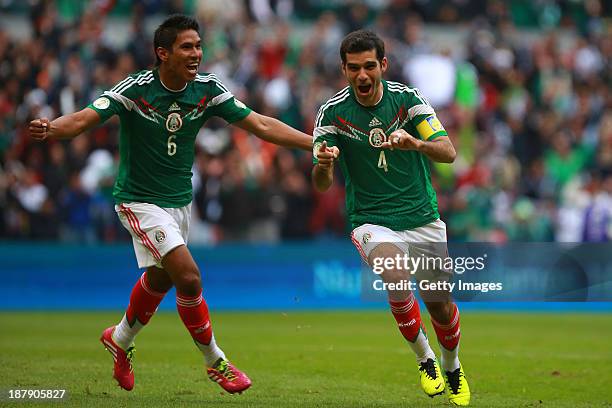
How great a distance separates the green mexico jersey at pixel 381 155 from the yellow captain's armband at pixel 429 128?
0.10 feet

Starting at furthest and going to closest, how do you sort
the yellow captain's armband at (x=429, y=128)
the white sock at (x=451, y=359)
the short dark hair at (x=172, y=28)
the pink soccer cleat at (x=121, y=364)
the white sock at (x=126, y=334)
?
the white sock at (x=126, y=334) < the pink soccer cleat at (x=121, y=364) < the short dark hair at (x=172, y=28) < the white sock at (x=451, y=359) < the yellow captain's armband at (x=429, y=128)

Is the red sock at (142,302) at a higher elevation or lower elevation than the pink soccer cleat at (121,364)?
higher

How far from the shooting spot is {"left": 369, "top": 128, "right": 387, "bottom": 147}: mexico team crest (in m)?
8.99

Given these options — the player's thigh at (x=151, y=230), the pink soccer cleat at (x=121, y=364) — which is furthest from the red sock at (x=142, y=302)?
the player's thigh at (x=151, y=230)

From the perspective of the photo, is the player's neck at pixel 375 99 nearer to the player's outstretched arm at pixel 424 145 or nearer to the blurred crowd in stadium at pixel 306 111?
the player's outstretched arm at pixel 424 145

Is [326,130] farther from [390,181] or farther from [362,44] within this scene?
[362,44]

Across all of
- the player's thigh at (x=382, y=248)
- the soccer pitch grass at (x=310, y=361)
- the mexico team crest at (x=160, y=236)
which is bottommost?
the soccer pitch grass at (x=310, y=361)

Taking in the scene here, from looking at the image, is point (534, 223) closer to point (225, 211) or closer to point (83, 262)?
point (225, 211)

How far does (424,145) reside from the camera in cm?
835

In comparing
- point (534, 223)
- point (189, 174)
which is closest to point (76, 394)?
point (189, 174)

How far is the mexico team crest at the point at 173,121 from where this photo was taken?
9.29m

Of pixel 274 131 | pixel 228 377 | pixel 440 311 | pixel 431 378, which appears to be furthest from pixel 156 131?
pixel 431 378

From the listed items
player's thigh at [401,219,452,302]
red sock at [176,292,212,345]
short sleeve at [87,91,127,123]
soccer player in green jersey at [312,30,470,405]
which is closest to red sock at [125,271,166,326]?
red sock at [176,292,212,345]

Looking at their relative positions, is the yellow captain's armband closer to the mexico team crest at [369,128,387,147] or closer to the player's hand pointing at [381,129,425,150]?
the mexico team crest at [369,128,387,147]
